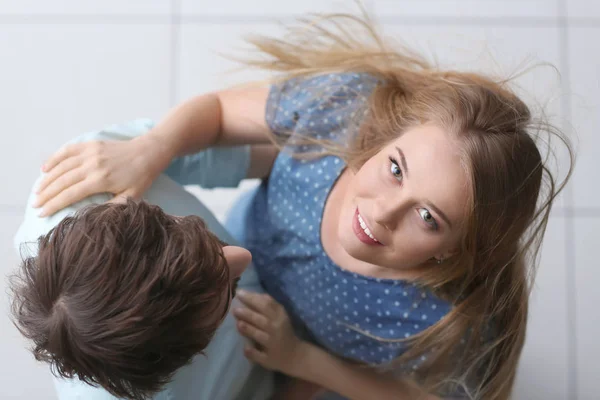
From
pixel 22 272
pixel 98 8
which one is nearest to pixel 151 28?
pixel 98 8

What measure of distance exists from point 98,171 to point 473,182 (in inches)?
18.7

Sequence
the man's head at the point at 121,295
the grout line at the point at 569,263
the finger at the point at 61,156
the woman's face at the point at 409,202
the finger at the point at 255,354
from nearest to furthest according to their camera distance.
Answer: the man's head at the point at 121,295 < the woman's face at the point at 409,202 < the finger at the point at 61,156 < the finger at the point at 255,354 < the grout line at the point at 569,263

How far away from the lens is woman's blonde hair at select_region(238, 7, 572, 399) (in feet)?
2.70

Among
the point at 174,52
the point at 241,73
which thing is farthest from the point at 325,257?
the point at 174,52

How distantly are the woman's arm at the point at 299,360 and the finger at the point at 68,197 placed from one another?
285mm

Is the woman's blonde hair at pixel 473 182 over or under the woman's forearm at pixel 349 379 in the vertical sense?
over

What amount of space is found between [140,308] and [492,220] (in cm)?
45

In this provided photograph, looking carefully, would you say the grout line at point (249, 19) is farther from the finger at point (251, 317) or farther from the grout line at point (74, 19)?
the finger at point (251, 317)

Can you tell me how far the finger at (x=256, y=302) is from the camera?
39.4 inches

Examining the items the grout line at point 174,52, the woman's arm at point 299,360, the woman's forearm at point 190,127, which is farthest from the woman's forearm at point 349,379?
the grout line at point 174,52

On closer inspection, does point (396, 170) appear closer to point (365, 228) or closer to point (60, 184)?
point (365, 228)

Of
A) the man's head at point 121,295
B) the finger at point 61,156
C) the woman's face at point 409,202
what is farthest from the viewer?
the finger at point 61,156

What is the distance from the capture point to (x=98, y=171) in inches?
34.2

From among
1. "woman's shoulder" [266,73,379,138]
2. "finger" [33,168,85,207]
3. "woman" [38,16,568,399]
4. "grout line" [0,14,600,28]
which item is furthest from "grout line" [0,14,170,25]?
"finger" [33,168,85,207]
